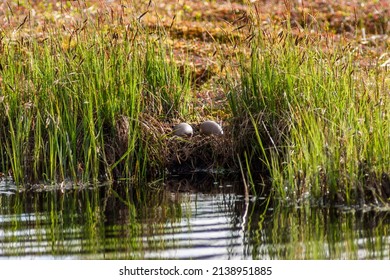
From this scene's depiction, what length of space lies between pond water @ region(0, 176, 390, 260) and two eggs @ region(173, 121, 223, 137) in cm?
94

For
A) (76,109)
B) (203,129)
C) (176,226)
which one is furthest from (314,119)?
(76,109)

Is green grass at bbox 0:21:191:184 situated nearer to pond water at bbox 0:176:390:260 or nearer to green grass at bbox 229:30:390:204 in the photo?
pond water at bbox 0:176:390:260

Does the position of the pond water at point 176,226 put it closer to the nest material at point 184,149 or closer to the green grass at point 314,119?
the green grass at point 314,119

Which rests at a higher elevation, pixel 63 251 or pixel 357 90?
pixel 357 90

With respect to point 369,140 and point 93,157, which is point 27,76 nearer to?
point 93,157

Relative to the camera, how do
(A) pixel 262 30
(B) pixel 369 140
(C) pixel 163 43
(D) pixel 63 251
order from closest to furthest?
(D) pixel 63 251 < (B) pixel 369 140 < (A) pixel 262 30 < (C) pixel 163 43

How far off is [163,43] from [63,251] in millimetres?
3584

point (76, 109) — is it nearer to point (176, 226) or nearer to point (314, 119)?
point (176, 226)

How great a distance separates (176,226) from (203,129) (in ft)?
7.80

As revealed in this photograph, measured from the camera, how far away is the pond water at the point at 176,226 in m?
5.70

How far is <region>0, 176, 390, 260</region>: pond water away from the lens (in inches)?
225

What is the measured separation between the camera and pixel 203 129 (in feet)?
28.5

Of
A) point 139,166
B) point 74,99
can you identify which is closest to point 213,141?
point 139,166

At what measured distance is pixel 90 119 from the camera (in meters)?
7.75
